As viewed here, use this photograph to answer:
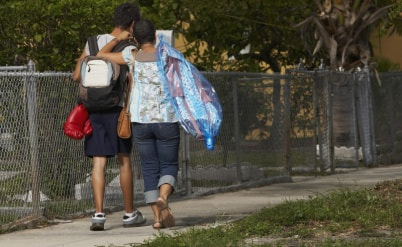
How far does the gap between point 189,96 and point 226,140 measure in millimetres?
4647

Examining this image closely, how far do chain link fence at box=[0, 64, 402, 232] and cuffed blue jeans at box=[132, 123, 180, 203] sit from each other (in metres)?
1.31

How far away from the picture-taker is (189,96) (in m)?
10.5

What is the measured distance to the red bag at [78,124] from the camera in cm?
1082

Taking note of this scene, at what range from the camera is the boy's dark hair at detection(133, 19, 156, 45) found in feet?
35.0

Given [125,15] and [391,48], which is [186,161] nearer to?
[125,15]

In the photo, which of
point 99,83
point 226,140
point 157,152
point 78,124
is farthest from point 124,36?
point 226,140

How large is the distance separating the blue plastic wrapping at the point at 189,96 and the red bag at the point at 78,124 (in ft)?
2.74

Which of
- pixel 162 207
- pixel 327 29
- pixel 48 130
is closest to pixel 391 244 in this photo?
pixel 162 207

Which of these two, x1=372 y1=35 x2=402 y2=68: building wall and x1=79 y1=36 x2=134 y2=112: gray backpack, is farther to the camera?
x1=372 y1=35 x2=402 y2=68: building wall

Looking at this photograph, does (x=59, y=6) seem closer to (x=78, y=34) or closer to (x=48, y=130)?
(x=78, y=34)

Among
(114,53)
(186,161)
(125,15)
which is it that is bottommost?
(186,161)

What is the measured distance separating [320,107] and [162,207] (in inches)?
347

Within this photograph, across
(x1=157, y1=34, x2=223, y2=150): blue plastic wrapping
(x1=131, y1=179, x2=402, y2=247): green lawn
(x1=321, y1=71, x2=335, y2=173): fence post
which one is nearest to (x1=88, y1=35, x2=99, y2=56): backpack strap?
(x1=157, y1=34, x2=223, y2=150): blue plastic wrapping

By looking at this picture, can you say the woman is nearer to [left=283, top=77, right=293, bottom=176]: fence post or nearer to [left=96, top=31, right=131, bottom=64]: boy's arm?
[left=96, top=31, right=131, bottom=64]: boy's arm
